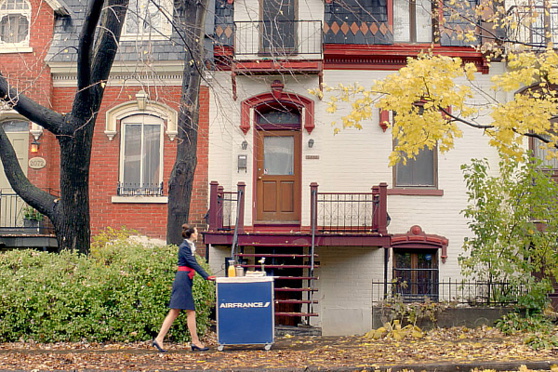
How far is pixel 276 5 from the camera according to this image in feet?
52.3

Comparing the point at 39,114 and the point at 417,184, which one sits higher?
the point at 39,114

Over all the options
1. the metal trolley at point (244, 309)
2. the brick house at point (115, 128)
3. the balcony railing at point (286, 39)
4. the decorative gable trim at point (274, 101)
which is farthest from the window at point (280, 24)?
the metal trolley at point (244, 309)

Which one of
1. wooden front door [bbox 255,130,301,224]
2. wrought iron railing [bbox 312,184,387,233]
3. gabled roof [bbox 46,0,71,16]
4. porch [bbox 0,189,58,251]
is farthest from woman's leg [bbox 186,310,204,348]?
gabled roof [bbox 46,0,71,16]

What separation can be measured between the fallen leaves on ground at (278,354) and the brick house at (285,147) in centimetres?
454

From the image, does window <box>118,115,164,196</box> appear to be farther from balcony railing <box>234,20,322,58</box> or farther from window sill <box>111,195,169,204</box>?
balcony railing <box>234,20,322,58</box>

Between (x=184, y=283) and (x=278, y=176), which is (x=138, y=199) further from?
(x=184, y=283)

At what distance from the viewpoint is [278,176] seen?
1569cm

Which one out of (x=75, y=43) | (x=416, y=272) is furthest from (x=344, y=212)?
(x=75, y=43)

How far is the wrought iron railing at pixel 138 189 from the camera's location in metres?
15.8

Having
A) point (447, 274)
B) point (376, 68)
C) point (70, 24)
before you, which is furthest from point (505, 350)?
point (70, 24)

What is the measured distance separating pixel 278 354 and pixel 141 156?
7.93 m

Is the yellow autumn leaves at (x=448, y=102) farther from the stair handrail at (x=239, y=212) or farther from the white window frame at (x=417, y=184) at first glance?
the white window frame at (x=417, y=184)

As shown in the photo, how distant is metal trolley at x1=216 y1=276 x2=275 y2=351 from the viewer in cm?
953

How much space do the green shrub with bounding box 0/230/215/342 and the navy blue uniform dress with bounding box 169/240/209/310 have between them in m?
0.98
